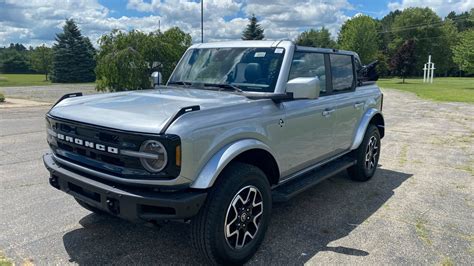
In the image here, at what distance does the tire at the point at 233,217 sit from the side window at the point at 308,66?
1333 millimetres

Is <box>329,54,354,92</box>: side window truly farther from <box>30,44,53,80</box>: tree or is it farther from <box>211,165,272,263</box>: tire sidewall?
<box>30,44,53,80</box>: tree

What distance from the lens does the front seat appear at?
3994 millimetres

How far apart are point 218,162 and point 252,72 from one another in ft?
4.72

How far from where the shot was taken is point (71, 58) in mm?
46844

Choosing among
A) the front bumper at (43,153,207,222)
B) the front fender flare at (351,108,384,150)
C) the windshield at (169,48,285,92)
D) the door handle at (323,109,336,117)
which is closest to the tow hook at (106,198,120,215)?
the front bumper at (43,153,207,222)

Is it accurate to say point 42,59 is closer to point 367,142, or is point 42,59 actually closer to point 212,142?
point 367,142

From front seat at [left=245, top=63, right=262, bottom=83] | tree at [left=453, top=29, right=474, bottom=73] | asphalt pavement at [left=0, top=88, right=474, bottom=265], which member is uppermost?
tree at [left=453, top=29, right=474, bottom=73]

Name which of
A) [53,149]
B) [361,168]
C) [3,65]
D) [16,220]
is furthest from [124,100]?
[3,65]

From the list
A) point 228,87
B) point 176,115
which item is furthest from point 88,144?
point 228,87

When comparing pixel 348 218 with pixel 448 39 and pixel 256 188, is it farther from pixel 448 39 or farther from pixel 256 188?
pixel 448 39

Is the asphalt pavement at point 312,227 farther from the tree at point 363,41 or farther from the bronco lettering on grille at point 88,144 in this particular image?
the tree at point 363,41

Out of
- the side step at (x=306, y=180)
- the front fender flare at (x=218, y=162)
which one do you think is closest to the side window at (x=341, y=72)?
the side step at (x=306, y=180)

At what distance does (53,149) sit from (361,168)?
4182 millimetres

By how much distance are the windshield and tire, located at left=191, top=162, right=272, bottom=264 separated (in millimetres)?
1076
